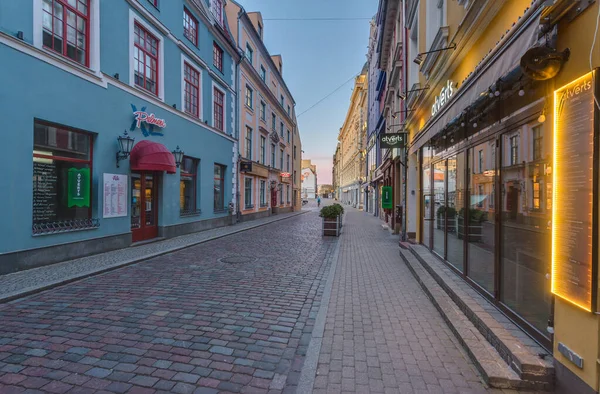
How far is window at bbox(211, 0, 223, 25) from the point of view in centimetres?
1605

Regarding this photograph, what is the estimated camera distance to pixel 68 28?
8242 mm

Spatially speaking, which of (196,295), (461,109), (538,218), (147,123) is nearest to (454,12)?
(461,109)

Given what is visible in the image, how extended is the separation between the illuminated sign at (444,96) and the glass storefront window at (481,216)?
148 cm

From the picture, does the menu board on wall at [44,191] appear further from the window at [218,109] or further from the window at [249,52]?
the window at [249,52]

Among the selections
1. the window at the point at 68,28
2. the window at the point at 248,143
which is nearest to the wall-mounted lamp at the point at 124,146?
the window at the point at 68,28

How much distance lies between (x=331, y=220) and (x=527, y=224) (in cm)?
984

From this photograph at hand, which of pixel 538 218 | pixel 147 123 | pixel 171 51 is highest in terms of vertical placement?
pixel 171 51

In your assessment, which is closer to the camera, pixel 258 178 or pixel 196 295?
pixel 196 295

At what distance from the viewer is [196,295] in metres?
5.45

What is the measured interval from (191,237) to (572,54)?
472 inches

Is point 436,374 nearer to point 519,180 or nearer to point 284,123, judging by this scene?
point 519,180

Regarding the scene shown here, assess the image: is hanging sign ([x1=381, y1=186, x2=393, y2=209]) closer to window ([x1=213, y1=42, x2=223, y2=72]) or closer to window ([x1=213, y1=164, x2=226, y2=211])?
window ([x1=213, y1=164, x2=226, y2=211])

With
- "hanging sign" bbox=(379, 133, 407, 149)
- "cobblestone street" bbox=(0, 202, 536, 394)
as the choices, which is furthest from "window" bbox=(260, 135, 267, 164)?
"cobblestone street" bbox=(0, 202, 536, 394)

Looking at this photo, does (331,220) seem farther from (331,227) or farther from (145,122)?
(145,122)
